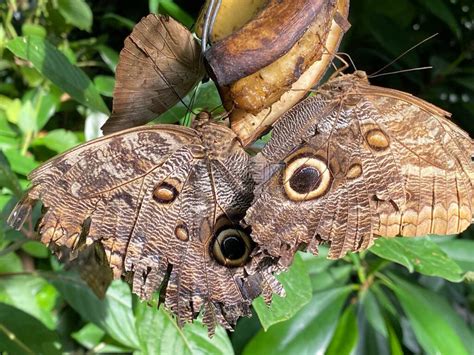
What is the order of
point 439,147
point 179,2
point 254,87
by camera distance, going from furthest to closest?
point 179,2 < point 439,147 < point 254,87

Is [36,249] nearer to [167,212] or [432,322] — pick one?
[167,212]

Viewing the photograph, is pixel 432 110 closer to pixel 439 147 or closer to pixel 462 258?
pixel 439 147

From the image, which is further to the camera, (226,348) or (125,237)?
(226,348)

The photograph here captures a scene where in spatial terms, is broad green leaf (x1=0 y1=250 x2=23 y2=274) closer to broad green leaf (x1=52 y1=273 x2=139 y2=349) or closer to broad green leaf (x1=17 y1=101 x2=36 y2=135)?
broad green leaf (x1=52 y1=273 x2=139 y2=349)

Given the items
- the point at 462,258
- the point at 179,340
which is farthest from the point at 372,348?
the point at 179,340

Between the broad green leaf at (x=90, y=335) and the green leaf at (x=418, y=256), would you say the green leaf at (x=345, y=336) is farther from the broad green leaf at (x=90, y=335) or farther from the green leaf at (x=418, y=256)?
the broad green leaf at (x=90, y=335)

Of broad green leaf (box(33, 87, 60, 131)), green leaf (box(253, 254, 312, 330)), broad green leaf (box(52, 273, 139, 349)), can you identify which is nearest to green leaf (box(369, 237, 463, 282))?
green leaf (box(253, 254, 312, 330))

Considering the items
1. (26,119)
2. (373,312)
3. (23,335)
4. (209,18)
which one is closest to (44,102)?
(26,119)
